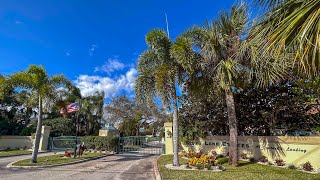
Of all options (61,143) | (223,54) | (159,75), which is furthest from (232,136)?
(61,143)

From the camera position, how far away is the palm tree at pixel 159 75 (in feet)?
43.7

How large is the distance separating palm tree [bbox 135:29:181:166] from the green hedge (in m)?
10.9

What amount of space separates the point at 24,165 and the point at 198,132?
11218 mm

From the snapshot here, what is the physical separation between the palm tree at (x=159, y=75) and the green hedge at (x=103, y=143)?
10880 millimetres

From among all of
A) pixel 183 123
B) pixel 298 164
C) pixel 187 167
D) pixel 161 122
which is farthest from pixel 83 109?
pixel 298 164

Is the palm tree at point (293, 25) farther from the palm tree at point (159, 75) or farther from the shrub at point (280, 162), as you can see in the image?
the shrub at point (280, 162)

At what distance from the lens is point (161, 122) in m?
47.9

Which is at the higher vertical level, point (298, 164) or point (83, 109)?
point (83, 109)

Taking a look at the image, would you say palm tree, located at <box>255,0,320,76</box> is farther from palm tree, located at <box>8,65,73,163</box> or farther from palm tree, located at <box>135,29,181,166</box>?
palm tree, located at <box>8,65,73,163</box>

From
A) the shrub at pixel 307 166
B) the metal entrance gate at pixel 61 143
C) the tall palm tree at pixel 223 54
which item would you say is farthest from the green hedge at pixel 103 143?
the shrub at pixel 307 166

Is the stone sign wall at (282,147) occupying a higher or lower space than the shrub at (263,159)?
higher

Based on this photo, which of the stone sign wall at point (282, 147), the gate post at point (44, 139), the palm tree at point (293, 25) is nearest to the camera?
the palm tree at point (293, 25)

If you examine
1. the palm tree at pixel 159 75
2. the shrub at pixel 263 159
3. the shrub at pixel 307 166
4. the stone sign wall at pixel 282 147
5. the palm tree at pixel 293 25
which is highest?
the palm tree at pixel 159 75

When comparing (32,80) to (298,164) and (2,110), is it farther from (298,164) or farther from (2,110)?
(2,110)
